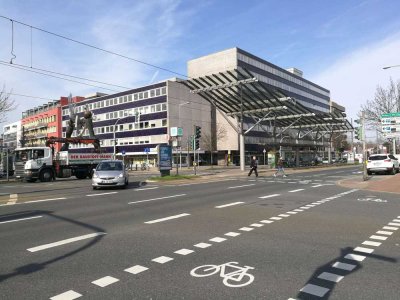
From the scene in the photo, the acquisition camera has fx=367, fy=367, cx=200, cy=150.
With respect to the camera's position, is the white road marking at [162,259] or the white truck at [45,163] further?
the white truck at [45,163]

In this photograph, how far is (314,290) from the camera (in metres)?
4.38

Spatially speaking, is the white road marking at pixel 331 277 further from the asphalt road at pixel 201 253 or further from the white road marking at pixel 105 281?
the white road marking at pixel 105 281

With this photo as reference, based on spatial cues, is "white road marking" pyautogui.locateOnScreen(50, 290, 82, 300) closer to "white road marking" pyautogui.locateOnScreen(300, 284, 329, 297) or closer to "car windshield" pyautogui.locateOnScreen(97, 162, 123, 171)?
"white road marking" pyautogui.locateOnScreen(300, 284, 329, 297)

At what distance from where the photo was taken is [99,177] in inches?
711

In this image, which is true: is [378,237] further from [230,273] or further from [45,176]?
[45,176]

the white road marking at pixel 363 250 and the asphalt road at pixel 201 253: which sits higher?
the asphalt road at pixel 201 253

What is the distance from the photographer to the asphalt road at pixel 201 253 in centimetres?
443

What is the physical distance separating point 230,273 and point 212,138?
69.4 metres

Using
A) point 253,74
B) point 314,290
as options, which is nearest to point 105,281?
point 314,290

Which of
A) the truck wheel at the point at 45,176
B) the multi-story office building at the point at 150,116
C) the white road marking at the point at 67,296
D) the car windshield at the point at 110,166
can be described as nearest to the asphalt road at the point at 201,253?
the white road marking at the point at 67,296

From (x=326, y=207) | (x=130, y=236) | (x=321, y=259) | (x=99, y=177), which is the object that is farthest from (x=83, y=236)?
(x=99, y=177)

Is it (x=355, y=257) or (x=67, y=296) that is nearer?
(x=67, y=296)

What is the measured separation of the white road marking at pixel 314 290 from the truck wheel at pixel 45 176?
2436 centimetres

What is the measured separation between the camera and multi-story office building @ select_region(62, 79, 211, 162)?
7025cm
